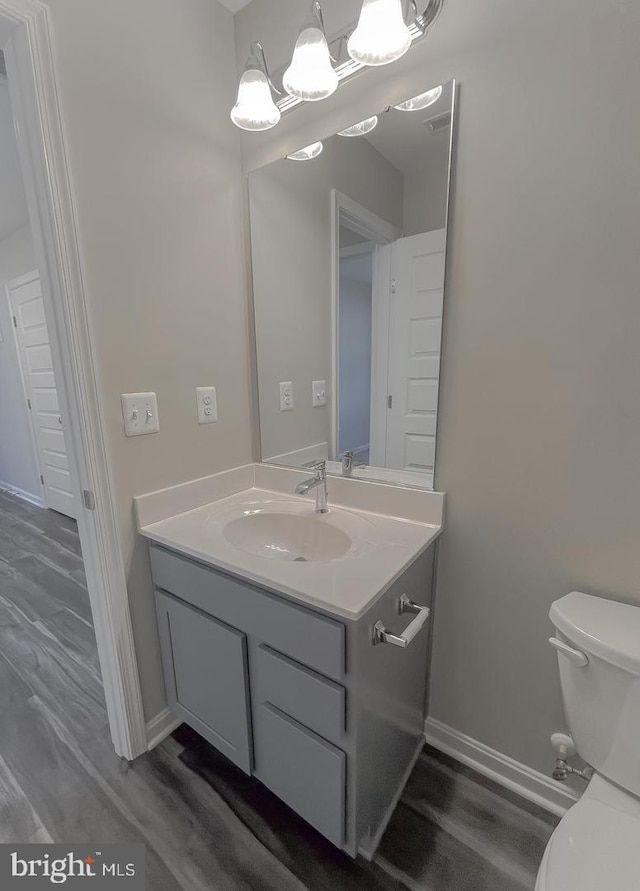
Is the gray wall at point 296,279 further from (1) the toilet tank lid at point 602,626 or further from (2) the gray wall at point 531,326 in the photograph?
(1) the toilet tank lid at point 602,626

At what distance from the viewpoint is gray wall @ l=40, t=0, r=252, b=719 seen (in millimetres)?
993

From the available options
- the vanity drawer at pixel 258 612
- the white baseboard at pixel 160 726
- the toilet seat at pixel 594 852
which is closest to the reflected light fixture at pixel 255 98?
the vanity drawer at pixel 258 612

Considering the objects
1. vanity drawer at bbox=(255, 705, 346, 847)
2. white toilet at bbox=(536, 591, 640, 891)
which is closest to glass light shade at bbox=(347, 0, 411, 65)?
white toilet at bbox=(536, 591, 640, 891)

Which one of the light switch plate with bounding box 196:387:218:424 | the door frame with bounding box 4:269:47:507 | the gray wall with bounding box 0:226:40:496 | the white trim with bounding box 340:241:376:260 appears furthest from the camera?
the door frame with bounding box 4:269:47:507

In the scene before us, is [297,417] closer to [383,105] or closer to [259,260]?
[259,260]

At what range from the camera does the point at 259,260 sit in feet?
4.69

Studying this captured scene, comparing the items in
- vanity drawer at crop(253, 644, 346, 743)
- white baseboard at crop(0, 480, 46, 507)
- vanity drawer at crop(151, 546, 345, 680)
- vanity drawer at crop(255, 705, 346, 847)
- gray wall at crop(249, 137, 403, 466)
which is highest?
gray wall at crop(249, 137, 403, 466)

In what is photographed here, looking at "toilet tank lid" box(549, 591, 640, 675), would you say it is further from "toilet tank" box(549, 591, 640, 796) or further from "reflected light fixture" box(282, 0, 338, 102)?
"reflected light fixture" box(282, 0, 338, 102)

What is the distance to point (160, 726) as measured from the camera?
1.33 m

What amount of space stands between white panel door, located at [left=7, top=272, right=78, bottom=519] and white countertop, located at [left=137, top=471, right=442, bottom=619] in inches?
103

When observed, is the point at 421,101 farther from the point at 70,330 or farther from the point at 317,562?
the point at 317,562

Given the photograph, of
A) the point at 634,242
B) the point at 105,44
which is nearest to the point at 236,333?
the point at 105,44

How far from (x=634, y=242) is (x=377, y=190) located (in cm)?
71

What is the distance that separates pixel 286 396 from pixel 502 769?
4.73 feet
